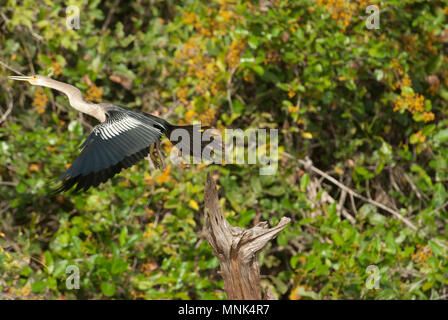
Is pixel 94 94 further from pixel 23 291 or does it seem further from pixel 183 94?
pixel 23 291

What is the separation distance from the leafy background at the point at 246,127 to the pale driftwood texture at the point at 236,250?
0.87 m

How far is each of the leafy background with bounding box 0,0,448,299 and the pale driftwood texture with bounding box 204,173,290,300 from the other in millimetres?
868

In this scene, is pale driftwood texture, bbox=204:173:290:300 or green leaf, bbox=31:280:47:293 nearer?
pale driftwood texture, bbox=204:173:290:300

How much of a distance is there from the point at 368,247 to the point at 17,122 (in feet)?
7.85

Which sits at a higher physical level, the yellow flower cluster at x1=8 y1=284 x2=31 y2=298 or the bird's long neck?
the bird's long neck

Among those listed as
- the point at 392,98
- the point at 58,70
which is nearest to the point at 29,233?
the point at 58,70

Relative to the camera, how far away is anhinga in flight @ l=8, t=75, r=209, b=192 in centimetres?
279

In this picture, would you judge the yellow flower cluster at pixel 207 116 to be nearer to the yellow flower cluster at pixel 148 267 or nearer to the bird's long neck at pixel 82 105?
the yellow flower cluster at pixel 148 267

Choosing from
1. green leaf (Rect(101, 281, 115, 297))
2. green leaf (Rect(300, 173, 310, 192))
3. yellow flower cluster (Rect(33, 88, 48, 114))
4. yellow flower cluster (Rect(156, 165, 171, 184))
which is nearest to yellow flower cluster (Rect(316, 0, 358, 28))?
green leaf (Rect(300, 173, 310, 192))

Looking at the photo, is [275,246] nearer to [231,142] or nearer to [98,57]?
[231,142]

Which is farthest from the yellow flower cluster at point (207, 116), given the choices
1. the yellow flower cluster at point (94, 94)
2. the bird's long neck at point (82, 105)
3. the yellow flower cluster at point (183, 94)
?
the bird's long neck at point (82, 105)

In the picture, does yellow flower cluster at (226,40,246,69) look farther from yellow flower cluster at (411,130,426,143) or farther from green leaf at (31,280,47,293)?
green leaf at (31,280,47,293)

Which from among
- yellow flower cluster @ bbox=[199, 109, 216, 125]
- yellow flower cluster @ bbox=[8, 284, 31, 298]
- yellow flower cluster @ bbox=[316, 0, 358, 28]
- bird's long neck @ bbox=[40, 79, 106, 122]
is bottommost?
yellow flower cluster @ bbox=[8, 284, 31, 298]

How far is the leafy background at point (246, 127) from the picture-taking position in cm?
413
